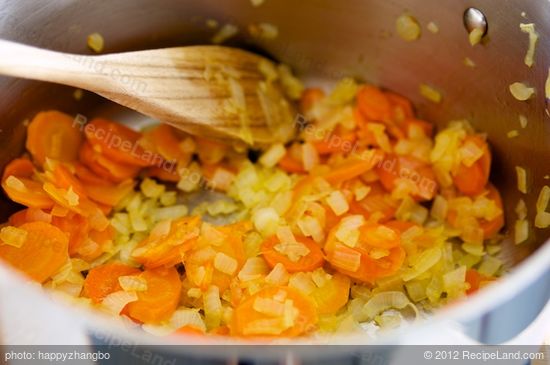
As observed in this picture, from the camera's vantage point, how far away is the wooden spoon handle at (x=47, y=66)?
1.49 meters

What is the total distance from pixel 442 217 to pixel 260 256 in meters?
0.53

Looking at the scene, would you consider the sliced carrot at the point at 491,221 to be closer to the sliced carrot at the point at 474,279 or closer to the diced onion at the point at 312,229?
the sliced carrot at the point at 474,279

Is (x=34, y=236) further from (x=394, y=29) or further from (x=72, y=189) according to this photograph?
(x=394, y=29)

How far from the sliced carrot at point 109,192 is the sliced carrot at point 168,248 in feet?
0.65

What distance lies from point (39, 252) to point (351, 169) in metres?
0.83

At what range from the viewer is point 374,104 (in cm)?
208

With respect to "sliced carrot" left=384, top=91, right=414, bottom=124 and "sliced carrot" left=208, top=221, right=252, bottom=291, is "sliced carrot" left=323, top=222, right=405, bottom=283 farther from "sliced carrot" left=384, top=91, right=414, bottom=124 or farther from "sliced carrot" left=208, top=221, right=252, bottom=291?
"sliced carrot" left=384, top=91, right=414, bottom=124

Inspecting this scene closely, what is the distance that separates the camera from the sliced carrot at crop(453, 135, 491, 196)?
75.6 inches

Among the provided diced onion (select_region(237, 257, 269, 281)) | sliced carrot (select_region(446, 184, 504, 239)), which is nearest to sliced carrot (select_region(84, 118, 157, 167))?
diced onion (select_region(237, 257, 269, 281))

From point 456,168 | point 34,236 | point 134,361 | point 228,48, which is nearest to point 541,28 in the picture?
point 456,168

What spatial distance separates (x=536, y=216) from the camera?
1785 millimetres

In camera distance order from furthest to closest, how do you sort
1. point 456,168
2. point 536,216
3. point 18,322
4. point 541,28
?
point 456,168 → point 536,216 → point 541,28 → point 18,322

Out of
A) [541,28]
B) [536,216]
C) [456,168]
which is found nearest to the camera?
[541,28]

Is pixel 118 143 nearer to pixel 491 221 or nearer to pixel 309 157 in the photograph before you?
pixel 309 157
